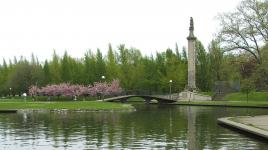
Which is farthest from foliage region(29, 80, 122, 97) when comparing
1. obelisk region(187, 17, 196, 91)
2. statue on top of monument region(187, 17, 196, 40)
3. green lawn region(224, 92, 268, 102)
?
green lawn region(224, 92, 268, 102)

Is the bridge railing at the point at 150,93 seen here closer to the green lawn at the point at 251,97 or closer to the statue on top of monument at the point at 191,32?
the statue on top of monument at the point at 191,32

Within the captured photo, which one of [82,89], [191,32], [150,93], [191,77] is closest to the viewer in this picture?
[191,77]

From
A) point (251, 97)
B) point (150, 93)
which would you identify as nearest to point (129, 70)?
point (150, 93)

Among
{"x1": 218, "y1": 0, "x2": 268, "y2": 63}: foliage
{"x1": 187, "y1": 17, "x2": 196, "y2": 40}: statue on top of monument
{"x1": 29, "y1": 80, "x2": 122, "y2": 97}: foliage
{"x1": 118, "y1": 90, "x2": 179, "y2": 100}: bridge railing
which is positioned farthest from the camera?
{"x1": 29, "y1": 80, "x2": 122, "y2": 97}: foliage

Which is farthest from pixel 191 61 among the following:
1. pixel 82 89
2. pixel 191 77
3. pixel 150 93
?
pixel 82 89

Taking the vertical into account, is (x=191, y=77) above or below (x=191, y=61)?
below

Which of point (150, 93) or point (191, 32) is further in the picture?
point (191, 32)

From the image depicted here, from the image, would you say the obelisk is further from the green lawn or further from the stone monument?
the green lawn

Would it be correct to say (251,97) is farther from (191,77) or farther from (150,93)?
(150,93)

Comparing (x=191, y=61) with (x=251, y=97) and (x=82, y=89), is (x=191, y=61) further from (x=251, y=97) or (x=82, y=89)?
(x=82, y=89)

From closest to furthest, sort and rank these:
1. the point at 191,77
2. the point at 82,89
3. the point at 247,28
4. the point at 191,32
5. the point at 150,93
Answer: the point at 247,28 < the point at 191,77 < the point at 150,93 < the point at 82,89 < the point at 191,32

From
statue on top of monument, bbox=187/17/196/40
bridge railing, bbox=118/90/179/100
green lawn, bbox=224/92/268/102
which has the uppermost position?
statue on top of monument, bbox=187/17/196/40

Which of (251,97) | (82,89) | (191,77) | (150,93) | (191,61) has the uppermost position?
(191,61)

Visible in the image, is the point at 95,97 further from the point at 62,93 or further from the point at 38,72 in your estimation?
the point at 38,72
